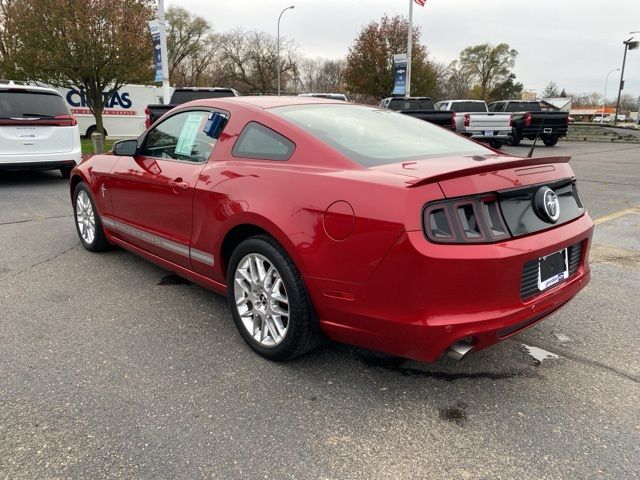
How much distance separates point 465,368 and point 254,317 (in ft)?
4.13

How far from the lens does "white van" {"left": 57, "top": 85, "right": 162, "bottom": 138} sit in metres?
19.0

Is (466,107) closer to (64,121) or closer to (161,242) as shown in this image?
(64,121)

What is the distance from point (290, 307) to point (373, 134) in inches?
48.4

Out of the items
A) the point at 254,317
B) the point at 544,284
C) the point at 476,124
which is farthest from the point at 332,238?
the point at 476,124

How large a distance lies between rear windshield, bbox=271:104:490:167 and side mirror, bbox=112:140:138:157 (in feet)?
4.85

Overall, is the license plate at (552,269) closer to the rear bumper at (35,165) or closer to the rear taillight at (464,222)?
the rear taillight at (464,222)

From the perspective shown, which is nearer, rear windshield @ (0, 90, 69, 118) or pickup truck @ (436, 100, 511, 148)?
rear windshield @ (0, 90, 69, 118)

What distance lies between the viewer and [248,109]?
3.26m

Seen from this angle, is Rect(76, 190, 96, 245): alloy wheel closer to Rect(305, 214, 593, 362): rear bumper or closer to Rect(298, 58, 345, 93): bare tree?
Rect(305, 214, 593, 362): rear bumper

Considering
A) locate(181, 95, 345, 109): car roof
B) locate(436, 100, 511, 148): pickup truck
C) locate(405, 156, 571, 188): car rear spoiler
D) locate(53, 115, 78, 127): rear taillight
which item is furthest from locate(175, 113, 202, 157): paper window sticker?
locate(436, 100, 511, 148): pickup truck

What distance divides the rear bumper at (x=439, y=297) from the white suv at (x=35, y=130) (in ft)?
27.7

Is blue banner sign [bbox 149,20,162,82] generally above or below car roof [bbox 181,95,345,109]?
above

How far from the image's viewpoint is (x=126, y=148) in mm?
4141

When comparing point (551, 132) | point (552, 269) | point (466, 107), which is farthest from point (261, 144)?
point (466, 107)
